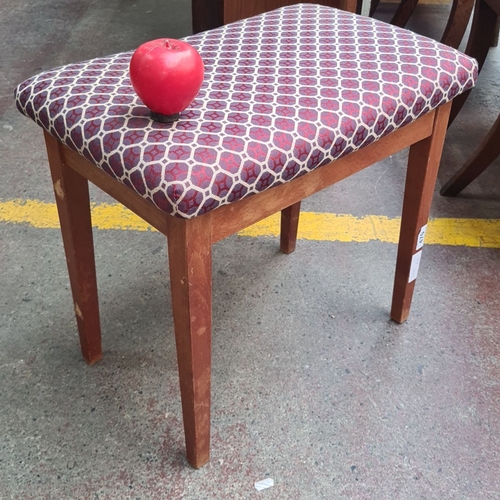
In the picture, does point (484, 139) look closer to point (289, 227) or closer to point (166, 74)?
point (289, 227)

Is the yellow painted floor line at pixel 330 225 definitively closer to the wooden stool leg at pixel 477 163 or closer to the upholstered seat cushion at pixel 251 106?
the wooden stool leg at pixel 477 163

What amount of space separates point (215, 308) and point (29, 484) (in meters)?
0.51

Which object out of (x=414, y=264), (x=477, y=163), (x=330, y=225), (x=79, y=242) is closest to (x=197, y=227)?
(x=79, y=242)

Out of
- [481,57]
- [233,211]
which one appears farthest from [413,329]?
[481,57]

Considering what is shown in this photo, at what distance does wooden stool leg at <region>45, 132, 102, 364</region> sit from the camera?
3.21 feet

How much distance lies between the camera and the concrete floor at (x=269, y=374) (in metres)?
1.03

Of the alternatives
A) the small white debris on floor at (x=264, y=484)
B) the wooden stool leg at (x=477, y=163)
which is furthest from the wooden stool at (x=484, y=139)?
the small white debris on floor at (x=264, y=484)

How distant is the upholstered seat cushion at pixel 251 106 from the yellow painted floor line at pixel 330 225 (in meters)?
0.60

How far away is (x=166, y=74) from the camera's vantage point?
0.74 meters

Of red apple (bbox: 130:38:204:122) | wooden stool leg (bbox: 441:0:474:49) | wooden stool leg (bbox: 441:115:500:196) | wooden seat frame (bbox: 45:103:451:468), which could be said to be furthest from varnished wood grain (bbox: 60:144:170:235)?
wooden stool leg (bbox: 441:0:474:49)

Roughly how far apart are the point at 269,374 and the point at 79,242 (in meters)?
0.44

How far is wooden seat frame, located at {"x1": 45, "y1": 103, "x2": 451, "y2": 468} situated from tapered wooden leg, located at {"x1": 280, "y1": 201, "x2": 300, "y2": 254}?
1.00 ft

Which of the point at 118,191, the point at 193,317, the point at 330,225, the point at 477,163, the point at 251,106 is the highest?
the point at 251,106

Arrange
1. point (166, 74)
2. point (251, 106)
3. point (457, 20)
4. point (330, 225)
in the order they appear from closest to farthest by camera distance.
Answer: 1. point (166, 74)
2. point (251, 106)
3. point (330, 225)
4. point (457, 20)
